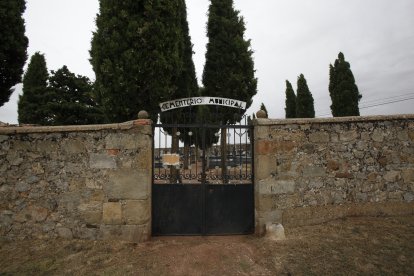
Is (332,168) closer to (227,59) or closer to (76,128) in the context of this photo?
(76,128)

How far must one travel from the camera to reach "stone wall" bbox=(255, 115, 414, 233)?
5227mm

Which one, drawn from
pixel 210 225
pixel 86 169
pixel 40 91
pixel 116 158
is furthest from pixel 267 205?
pixel 40 91

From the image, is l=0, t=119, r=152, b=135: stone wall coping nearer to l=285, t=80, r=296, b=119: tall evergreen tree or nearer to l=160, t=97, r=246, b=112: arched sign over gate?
l=160, t=97, r=246, b=112: arched sign over gate

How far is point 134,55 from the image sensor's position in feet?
21.1

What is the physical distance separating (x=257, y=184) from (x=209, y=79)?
21.0ft

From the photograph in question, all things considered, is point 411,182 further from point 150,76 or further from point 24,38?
point 24,38

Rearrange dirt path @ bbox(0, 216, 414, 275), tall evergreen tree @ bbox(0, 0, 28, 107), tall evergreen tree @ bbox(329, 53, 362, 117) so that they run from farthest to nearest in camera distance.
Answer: tall evergreen tree @ bbox(329, 53, 362, 117), tall evergreen tree @ bbox(0, 0, 28, 107), dirt path @ bbox(0, 216, 414, 275)

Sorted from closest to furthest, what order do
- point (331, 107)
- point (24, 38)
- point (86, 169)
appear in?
1. point (86, 169)
2. point (24, 38)
3. point (331, 107)

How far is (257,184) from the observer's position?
527cm

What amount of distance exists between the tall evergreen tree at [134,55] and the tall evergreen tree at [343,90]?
54.5ft

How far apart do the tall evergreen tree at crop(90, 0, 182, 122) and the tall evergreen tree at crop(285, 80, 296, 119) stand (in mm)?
21560

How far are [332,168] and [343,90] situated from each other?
673 inches

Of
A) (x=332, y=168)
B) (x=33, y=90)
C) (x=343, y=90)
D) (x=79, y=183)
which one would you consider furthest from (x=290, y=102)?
(x=79, y=183)

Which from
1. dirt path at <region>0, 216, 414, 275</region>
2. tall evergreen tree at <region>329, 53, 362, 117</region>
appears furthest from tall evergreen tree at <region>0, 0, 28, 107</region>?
tall evergreen tree at <region>329, 53, 362, 117</region>
